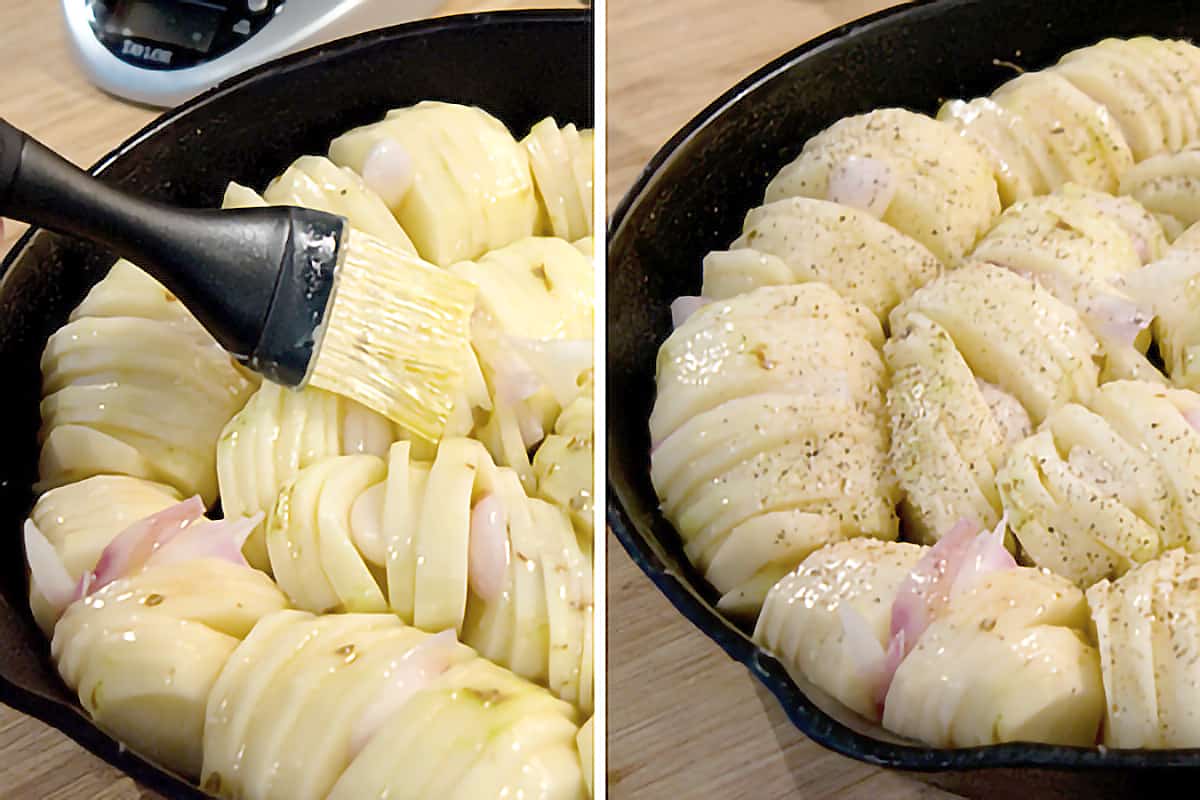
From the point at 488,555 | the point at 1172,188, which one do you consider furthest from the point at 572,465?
the point at 1172,188

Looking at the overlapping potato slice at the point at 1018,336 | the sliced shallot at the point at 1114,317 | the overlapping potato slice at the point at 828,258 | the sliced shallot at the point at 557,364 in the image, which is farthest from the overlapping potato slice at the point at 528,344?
the sliced shallot at the point at 1114,317

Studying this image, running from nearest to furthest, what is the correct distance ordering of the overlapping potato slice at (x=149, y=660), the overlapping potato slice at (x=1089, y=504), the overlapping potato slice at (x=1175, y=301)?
the overlapping potato slice at (x=149, y=660) < the overlapping potato slice at (x=1089, y=504) < the overlapping potato slice at (x=1175, y=301)

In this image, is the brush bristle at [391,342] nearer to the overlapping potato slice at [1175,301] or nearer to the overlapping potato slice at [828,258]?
the overlapping potato slice at [828,258]

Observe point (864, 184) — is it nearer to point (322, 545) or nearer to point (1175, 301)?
point (1175, 301)

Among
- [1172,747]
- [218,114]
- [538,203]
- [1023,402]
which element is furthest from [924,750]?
[218,114]

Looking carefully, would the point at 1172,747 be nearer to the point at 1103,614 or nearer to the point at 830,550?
the point at 1103,614

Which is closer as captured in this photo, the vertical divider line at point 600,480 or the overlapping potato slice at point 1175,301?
the vertical divider line at point 600,480
